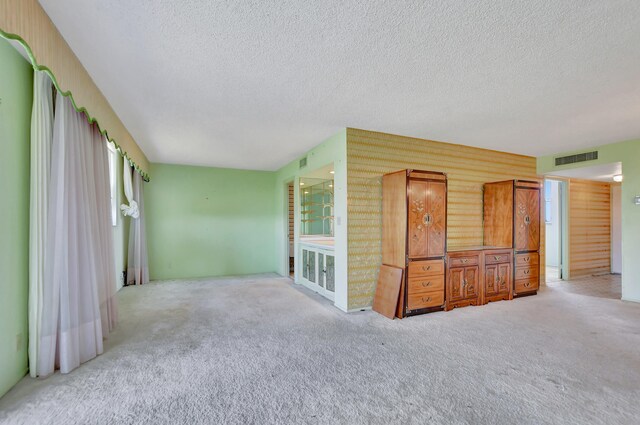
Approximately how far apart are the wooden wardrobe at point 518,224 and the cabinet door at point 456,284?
4.03ft

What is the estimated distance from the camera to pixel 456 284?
423cm

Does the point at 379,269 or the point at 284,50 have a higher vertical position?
the point at 284,50

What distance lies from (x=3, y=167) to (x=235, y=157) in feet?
13.3

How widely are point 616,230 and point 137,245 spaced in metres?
10.9

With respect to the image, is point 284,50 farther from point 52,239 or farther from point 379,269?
point 379,269

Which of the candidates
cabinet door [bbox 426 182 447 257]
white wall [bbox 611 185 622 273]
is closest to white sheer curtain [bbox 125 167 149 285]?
cabinet door [bbox 426 182 447 257]

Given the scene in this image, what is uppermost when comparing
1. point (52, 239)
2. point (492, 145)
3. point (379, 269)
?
point (492, 145)

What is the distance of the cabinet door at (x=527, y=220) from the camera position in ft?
15.7

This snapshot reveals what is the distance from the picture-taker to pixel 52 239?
7.72ft

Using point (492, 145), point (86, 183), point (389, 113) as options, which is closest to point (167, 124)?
point (86, 183)

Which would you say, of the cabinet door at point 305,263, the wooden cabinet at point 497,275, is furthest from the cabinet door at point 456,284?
the cabinet door at point 305,263

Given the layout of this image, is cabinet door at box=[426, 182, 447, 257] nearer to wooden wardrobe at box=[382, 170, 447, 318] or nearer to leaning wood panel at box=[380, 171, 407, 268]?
wooden wardrobe at box=[382, 170, 447, 318]

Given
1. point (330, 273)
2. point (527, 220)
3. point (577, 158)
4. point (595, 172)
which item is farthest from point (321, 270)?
point (595, 172)

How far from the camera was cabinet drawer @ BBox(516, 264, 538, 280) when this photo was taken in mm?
4852
